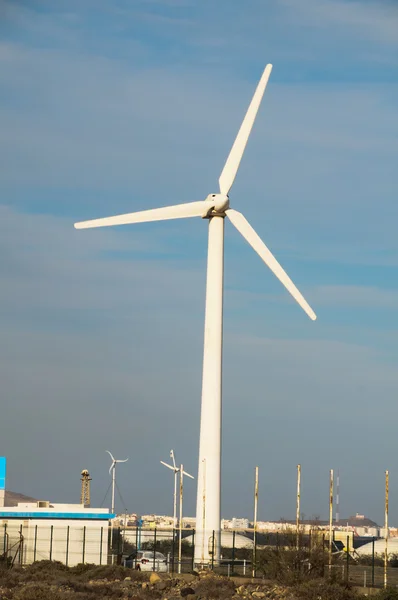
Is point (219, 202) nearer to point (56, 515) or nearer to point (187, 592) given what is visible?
point (187, 592)

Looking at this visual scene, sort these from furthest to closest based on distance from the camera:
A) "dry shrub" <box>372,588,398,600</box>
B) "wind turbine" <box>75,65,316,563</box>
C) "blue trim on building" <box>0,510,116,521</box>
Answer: "blue trim on building" <box>0,510,116,521</box> → "wind turbine" <box>75,65,316,563</box> → "dry shrub" <box>372,588,398,600</box>

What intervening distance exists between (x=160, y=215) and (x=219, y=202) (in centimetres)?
325

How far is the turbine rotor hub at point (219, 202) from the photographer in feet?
206

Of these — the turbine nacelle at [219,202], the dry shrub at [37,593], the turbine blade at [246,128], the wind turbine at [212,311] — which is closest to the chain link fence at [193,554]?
the wind turbine at [212,311]

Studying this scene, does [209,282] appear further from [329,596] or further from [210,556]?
[329,596]

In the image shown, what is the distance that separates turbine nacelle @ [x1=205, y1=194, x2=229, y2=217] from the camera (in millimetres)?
62750

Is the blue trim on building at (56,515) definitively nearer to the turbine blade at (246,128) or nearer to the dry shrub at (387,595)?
the turbine blade at (246,128)

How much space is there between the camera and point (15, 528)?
7256 centimetres

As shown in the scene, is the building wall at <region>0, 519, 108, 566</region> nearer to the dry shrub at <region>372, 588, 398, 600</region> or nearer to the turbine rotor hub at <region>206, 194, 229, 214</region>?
the turbine rotor hub at <region>206, 194, 229, 214</region>

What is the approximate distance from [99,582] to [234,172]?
24734 millimetres

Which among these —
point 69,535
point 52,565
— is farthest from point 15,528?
point 52,565

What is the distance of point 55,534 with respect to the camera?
6888 cm

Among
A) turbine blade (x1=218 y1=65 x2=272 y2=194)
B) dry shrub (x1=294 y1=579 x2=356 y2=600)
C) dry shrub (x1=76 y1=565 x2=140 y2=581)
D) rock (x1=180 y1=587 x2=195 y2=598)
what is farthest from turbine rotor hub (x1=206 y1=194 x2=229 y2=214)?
dry shrub (x1=294 y1=579 x2=356 y2=600)

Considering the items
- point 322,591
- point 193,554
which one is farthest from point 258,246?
point 322,591
